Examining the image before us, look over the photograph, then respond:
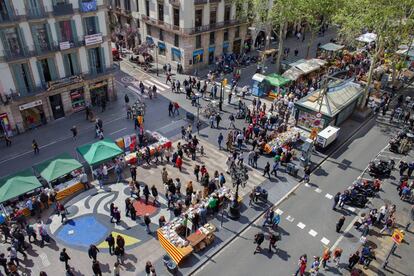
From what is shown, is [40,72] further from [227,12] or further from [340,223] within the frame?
[340,223]

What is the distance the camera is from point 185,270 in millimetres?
20047

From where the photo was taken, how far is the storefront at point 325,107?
3206 cm

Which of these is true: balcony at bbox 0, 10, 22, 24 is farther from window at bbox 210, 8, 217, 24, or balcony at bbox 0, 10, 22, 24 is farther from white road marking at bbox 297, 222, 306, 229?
white road marking at bbox 297, 222, 306, 229

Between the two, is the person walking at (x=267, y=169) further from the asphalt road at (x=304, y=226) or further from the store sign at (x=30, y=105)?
the store sign at (x=30, y=105)

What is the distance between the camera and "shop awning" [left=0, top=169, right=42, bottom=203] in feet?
73.3

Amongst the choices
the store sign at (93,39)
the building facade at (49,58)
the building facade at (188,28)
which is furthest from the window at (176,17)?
the store sign at (93,39)

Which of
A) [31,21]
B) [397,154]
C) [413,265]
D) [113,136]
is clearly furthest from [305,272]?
[31,21]

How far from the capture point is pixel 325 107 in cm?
3228

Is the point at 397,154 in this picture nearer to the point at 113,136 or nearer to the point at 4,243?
the point at 113,136

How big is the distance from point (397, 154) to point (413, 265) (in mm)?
13247

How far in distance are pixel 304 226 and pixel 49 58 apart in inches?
1031

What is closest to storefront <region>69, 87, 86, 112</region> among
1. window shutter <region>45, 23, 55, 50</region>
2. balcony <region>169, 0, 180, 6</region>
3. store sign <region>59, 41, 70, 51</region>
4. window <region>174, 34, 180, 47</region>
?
store sign <region>59, 41, 70, 51</region>

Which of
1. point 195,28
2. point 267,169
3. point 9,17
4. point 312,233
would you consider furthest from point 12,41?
point 312,233

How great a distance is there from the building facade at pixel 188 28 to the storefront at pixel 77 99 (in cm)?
1352
